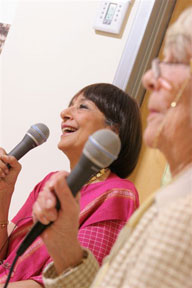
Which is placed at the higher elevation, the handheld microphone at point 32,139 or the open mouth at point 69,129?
the open mouth at point 69,129

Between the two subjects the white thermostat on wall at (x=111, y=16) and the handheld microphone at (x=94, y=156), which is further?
the white thermostat on wall at (x=111, y=16)

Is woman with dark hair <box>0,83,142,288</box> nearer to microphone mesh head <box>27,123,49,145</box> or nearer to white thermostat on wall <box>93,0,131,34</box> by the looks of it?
microphone mesh head <box>27,123,49,145</box>

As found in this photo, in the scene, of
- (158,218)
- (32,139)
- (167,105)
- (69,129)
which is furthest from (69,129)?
(158,218)

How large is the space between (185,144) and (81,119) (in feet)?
2.00

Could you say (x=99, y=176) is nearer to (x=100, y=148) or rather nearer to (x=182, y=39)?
(x=100, y=148)

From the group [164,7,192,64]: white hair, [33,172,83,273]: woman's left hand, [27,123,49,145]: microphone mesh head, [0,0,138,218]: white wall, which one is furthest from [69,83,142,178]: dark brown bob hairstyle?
[164,7,192,64]: white hair

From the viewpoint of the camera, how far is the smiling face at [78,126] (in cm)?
125

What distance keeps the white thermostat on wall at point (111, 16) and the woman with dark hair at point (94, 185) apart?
0.34 metres

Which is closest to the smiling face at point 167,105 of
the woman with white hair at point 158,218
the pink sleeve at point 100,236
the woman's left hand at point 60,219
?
the woman with white hair at point 158,218

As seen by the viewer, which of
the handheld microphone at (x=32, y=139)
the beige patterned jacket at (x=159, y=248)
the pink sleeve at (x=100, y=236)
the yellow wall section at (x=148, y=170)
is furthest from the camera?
the yellow wall section at (x=148, y=170)

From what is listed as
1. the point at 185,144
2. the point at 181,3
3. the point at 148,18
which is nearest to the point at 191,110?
the point at 185,144

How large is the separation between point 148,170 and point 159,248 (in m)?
1.01

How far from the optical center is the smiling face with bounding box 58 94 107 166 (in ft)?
4.11

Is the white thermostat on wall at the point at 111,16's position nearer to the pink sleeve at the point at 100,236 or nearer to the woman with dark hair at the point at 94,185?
the woman with dark hair at the point at 94,185
